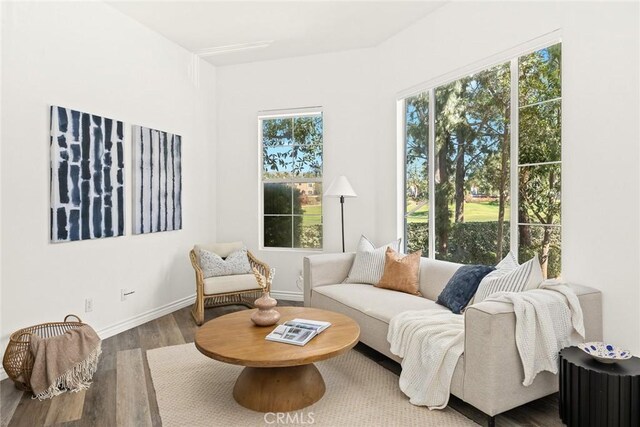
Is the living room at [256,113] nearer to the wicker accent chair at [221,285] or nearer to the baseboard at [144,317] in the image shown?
the baseboard at [144,317]

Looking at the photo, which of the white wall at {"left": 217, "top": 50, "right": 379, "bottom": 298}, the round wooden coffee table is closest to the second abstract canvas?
the white wall at {"left": 217, "top": 50, "right": 379, "bottom": 298}

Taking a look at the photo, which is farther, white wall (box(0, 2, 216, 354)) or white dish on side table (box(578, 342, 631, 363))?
white wall (box(0, 2, 216, 354))

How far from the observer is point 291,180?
5.04 m

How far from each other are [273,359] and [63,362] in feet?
4.89

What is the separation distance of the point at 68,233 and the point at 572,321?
3.54 m

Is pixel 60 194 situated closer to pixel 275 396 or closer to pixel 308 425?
pixel 275 396

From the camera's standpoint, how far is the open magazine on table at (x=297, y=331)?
236cm

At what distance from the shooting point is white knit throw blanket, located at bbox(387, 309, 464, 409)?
2275 mm

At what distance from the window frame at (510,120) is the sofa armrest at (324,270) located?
0.77 meters

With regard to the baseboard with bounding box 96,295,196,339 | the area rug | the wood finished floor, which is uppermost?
the baseboard with bounding box 96,295,196,339

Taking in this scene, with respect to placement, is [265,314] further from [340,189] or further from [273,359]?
[340,189]

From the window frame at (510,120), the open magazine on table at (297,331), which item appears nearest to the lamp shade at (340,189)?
the window frame at (510,120)

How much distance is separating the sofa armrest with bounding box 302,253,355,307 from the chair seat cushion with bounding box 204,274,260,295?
611 mm

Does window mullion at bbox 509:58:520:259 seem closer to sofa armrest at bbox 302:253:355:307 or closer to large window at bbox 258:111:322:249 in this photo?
sofa armrest at bbox 302:253:355:307
